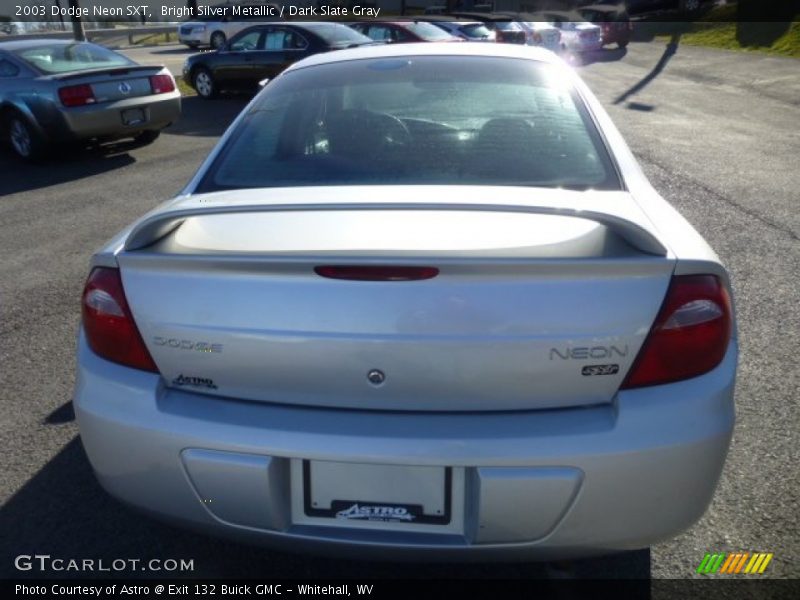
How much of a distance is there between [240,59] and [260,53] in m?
0.50

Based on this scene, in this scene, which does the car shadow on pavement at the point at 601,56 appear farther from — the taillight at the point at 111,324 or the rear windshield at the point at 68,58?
the taillight at the point at 111,324

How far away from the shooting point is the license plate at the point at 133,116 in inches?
342

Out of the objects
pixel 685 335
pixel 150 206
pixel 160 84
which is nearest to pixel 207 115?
pixel 160 84

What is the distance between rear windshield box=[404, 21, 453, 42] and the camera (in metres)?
15.1

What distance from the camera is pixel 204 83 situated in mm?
14367

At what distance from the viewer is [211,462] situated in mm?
→ 1877

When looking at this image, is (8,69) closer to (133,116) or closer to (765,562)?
(133,116)

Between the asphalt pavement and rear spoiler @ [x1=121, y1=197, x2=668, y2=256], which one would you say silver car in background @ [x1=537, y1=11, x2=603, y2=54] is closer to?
the asphalt pavement

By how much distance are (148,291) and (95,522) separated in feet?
3.66

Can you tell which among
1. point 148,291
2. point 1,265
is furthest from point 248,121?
point 1,265

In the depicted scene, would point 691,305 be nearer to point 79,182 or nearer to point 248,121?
point 248,121

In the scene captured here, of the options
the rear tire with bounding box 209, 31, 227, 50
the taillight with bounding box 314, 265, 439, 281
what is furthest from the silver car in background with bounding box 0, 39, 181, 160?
the rear tire with bounding box 209, 31, 227, 50

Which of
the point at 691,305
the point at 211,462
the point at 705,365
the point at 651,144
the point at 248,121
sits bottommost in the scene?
the point at 651,144

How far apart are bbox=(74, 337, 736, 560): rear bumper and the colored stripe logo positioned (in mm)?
559
